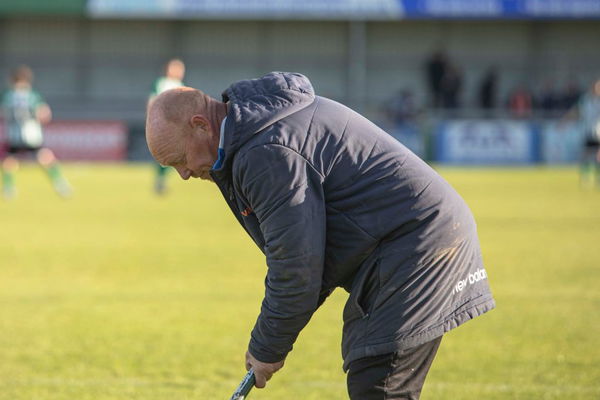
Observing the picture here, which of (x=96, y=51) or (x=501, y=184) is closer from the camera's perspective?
(x=501, y=184)

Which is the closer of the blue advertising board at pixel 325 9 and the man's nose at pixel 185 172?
the man's nose at pixel 185 172

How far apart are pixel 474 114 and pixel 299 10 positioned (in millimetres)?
7225

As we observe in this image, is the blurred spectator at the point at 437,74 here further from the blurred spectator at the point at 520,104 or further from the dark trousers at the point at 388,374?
the dark trousers at the point at 388,374

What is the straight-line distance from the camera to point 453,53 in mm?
40656

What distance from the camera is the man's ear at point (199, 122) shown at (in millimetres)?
3676

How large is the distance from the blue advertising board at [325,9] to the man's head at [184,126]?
33088mm

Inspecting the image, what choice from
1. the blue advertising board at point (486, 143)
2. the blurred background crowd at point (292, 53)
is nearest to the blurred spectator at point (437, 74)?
the blurred background crowd at point (292, 53)

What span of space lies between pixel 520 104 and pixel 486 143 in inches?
123

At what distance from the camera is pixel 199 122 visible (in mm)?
3689

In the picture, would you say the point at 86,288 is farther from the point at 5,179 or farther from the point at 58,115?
the point at 58,115

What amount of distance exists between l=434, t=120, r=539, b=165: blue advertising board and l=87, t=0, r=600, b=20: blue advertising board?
571cm

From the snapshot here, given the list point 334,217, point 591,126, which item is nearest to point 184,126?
point 334,217

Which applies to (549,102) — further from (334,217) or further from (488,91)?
(334,217)

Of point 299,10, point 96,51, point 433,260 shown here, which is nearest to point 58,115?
point 96,51
